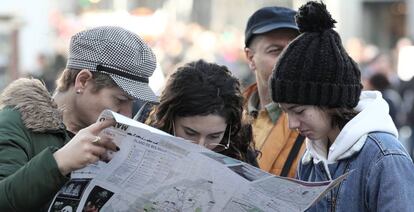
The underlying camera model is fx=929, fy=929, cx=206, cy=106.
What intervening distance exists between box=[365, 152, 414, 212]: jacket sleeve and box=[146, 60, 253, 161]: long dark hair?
Result: 67cm

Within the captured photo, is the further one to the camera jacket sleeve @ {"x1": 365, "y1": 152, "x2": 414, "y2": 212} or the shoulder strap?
the shoulder strap

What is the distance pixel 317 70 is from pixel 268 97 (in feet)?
3.81

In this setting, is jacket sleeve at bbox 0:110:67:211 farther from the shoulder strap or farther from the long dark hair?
the shoulder strap

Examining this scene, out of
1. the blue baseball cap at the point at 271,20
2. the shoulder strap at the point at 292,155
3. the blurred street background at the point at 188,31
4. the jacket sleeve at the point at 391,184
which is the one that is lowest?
the blurred street background at the point at 188,31

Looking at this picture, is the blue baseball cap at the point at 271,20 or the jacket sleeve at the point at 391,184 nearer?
the jacket sleeve at the point at 391,184

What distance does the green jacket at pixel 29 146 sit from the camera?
2.38 meters

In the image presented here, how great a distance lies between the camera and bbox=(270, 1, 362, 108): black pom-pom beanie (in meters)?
2.80

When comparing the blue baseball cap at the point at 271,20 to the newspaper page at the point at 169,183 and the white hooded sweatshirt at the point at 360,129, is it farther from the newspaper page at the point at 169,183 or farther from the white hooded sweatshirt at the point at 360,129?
the newspaper page at the point at 169,183

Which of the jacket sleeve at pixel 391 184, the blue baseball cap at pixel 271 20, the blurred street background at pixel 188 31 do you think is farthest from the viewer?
the blurred street background at pixel 188 31

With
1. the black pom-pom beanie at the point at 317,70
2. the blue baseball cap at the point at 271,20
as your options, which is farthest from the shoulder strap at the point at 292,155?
the black pom-pom beanie at the point at 317,70

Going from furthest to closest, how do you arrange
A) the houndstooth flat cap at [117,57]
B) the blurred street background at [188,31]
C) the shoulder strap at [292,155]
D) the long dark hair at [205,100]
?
the blurred street background at [188,31]
the shoulder strap at [292,155]
the long dark hair at [205,100]
the houndstooth flat cap at [117,57]

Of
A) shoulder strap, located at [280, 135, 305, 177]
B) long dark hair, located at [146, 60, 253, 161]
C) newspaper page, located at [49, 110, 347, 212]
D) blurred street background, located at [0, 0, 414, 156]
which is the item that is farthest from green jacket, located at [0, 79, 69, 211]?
blurred street background, located at [0, 0, 414, 156]

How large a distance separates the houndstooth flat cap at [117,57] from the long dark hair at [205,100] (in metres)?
0.22

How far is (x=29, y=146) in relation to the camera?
8.58 ft
